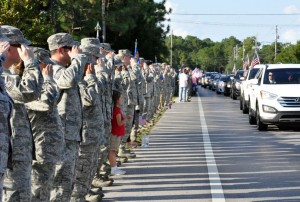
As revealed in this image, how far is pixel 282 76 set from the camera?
20.1 meters

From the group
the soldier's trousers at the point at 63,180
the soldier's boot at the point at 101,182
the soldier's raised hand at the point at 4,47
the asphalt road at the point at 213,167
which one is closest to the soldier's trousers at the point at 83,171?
the soldier's trousers at the point at 63,180

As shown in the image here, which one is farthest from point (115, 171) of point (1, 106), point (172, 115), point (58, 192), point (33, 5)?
point (33, 5)

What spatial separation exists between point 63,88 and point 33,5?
2619 cm

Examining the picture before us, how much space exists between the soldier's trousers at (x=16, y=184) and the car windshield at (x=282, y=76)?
14.7m

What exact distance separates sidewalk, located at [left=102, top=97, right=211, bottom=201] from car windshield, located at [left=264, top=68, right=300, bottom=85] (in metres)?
3.15

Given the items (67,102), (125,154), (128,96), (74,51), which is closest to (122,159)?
(125,154)

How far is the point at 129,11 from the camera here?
49.5 metres

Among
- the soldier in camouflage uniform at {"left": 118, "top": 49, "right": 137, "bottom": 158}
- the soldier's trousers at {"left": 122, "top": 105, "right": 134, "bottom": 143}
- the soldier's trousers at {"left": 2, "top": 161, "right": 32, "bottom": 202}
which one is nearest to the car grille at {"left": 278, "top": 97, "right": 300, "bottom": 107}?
the soldier in camouflage uniform at {"left": 118, "top": 49, "right": 137, "bottom": 158}

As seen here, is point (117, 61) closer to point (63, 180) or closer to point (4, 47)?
point (63, 180)

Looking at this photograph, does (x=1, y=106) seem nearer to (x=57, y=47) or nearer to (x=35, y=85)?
(x=35, y=85)

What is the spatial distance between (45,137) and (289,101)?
13179 mm

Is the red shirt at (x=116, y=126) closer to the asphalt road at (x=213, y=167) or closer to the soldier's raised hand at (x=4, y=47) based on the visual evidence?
the asphalt road at (x=213, y=167)

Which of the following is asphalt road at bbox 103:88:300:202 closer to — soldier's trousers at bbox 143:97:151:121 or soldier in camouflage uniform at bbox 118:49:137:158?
soldier in camouflage uniform at bbox 118:49:137:158

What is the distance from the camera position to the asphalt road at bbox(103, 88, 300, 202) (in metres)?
9.52
